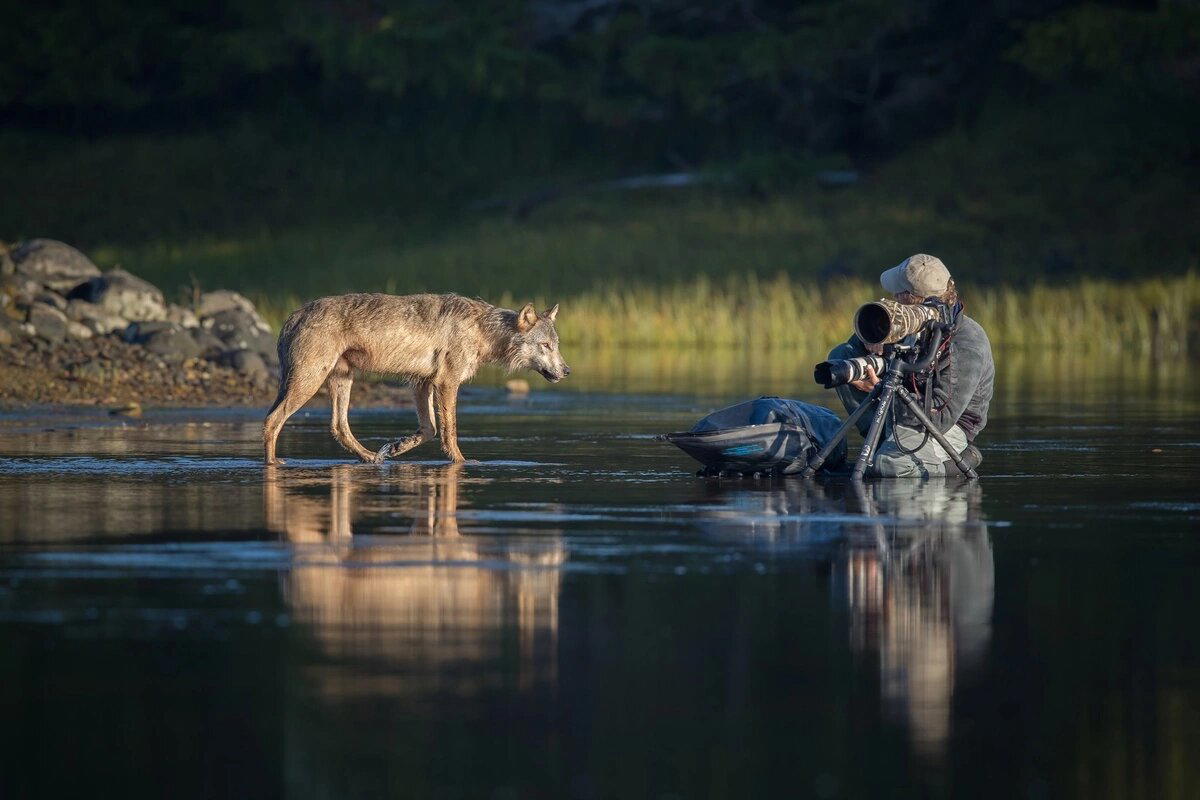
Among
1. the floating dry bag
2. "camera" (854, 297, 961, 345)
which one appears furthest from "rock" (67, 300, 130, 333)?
"camera" (854, 297, 961, 345)

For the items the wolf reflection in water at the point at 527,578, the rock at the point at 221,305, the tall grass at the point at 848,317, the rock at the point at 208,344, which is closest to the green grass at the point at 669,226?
the tall grass at the point at 848,317

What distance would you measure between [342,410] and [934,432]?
4.95 metres

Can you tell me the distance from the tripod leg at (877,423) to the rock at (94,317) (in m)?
13.7

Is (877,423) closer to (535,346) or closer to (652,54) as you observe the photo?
(535,346)

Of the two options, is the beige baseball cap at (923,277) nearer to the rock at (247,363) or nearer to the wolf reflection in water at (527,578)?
the wolf reflection in water at (527,578)

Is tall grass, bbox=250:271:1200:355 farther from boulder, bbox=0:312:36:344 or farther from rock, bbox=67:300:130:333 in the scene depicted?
boulder, bbox=0:312:36:344

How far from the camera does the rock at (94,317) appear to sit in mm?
26203

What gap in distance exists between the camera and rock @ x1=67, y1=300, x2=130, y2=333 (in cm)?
2620

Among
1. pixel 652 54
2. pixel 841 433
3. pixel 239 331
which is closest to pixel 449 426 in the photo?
pixel 841 433

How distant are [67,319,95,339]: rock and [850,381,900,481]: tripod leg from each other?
13371 mm

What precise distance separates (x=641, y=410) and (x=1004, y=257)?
27.1 m

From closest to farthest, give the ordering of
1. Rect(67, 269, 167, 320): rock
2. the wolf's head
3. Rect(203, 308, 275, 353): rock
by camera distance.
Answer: the wolf's head
Rect(203, 308, 275, 353): rock
Rect(67, 269, 167, 320): rock

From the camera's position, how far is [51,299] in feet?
86.8

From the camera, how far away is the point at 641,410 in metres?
23.1
